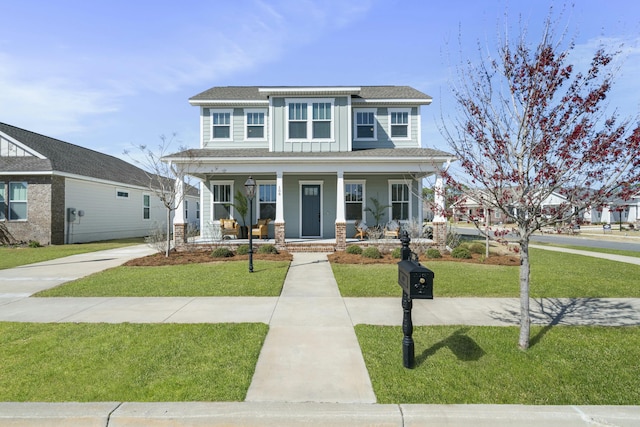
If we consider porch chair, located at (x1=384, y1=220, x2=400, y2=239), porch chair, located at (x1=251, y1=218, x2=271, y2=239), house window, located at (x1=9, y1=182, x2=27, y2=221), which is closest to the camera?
porch chair, located at (x1=384, y1=220, x2=400, y2=239)

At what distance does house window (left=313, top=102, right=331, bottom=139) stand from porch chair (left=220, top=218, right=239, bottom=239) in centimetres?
542

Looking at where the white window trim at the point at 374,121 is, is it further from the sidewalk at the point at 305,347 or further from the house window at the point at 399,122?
the sidewalk at the point at 305,347

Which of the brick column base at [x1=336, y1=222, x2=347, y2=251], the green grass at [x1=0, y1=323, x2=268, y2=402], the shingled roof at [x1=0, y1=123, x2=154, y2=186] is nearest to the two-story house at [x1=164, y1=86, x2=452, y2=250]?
the brick column base at [x1=336, y1=222, x2=347, y2=251]

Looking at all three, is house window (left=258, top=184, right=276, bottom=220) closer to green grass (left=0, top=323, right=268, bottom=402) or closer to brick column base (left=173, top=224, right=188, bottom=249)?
brick column base (left=173, top=224, right=188, bottom=249)

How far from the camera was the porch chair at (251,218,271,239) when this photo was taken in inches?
589

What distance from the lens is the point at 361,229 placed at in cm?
1517

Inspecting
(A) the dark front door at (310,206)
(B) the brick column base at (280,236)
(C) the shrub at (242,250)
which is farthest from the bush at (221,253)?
(A) the dark front door at (310,206)

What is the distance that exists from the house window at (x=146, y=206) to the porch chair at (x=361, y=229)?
61.3 ft

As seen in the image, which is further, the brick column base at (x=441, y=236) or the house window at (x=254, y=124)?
the house window at (x=254, y=124)

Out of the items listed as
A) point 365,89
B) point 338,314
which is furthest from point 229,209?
point 338,314

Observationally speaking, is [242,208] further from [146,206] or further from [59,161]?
[146,206]

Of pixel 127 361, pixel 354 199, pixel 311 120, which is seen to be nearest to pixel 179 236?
pixel 311 120

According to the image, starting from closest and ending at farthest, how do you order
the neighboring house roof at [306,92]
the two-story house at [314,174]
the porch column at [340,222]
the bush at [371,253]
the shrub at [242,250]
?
the bush at [371,253] < the shrub at [242,250] < the porch column at [340,222] < the neighboring house roof at [306,92] < the two-story house at [314,174]

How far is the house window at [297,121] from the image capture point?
14680 mm
